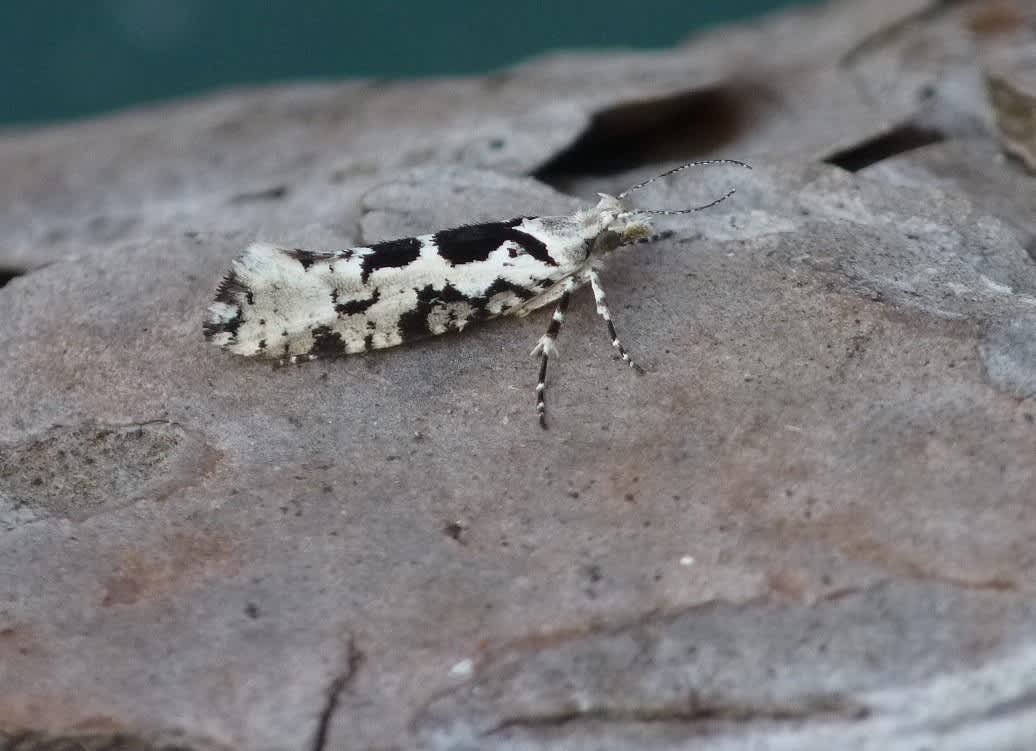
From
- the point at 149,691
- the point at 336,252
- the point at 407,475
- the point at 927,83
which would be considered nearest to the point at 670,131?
the point at 927,83

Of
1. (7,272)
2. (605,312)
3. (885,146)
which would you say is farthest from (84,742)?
(885,146)

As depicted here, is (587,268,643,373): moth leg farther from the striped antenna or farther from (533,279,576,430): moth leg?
the striped antenna

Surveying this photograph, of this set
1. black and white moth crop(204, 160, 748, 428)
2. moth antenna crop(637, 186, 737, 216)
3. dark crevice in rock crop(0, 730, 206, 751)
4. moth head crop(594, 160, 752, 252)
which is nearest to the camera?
dark crevice in rock crop(0, 730, 206, 751)

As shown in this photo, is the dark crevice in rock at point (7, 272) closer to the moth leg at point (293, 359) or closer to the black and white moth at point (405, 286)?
the black and white moth at point (405, 286)

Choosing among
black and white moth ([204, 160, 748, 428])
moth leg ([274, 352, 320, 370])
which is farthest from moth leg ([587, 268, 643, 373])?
moth leg ([274, 352, 320, 370])

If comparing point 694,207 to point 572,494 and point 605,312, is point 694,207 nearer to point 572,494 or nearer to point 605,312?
point 605,312

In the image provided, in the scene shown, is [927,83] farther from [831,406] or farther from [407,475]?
[407,475]

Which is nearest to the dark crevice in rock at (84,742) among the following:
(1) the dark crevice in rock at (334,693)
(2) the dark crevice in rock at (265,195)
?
(1) the dark crevice in rock at (334,693)

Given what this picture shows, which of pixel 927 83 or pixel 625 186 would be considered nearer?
pixel 625 186
